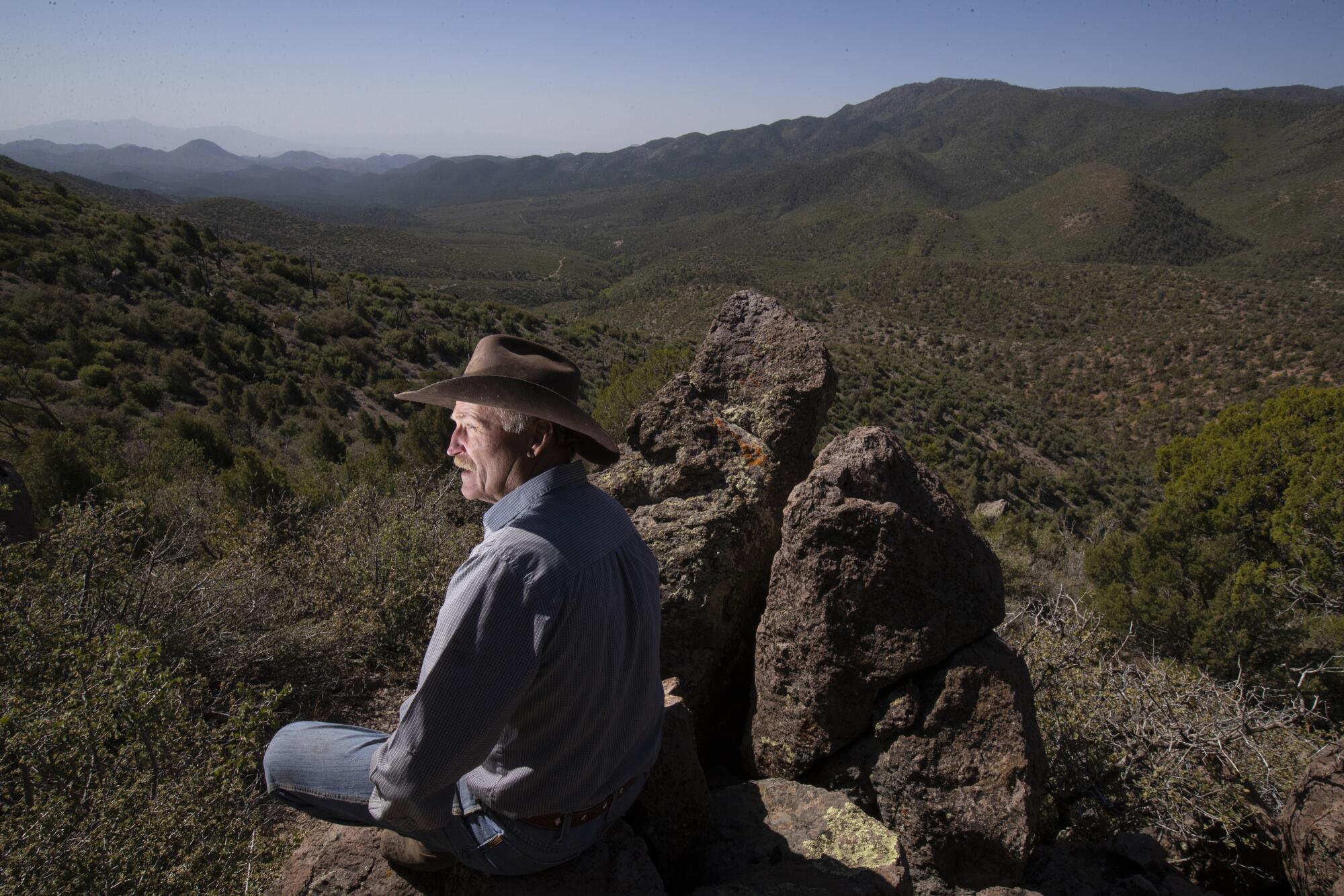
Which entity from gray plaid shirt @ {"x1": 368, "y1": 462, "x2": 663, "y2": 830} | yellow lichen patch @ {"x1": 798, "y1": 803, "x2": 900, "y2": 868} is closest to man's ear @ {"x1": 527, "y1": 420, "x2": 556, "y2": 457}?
gray plaid shirt @ {"x1": 368, "y1": 462, "x2": 663, "y2": 830}

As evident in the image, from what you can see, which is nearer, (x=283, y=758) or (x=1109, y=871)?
(x=283, y=758)

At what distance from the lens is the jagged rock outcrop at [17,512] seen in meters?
5.60

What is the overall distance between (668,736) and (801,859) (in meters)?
0.73

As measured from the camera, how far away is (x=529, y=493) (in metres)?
1.98

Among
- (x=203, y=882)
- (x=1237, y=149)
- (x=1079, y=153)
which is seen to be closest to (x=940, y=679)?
(x=203, y=882)

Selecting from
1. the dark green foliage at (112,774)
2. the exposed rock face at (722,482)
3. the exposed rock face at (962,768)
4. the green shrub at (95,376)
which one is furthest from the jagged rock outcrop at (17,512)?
the green shrub at (95,376)

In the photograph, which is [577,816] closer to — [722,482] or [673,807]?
[673,807]

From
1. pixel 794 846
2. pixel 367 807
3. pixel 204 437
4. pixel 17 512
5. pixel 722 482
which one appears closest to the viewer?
pixel 367 807

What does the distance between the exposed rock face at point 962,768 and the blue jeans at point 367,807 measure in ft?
4.64

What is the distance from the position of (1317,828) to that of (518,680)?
388cm

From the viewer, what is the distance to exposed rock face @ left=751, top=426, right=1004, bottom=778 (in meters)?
3.18

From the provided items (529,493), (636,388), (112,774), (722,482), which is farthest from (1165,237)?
(112,774)

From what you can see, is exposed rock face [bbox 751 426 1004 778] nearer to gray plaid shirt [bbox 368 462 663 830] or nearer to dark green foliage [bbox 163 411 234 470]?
gray plaid shirt [bbox 368 462 663 830]

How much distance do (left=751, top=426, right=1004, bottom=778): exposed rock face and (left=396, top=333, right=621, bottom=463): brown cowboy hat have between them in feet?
4.89
